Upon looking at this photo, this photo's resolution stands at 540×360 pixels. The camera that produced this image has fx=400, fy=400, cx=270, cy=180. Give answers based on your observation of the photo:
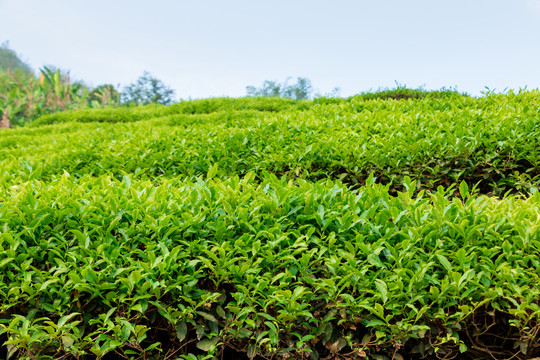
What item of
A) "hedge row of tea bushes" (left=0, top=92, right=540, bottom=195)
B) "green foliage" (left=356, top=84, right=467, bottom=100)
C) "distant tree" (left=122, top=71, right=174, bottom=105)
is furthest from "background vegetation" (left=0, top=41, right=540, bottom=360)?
"distant tree" (left=122, top=71, right=174, bottom=105)

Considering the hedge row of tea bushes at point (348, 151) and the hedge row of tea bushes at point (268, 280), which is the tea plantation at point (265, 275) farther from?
the hedge row of tea bushes at point (348, 151)

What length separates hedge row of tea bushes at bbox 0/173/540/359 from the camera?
243 centimetres

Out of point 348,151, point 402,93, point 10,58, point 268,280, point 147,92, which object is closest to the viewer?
point 268,280

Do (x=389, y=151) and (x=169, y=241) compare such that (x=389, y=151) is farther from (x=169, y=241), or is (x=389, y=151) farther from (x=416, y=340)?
(x=169, y=241)

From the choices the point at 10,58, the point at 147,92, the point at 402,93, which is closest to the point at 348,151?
A: the point at 402,93

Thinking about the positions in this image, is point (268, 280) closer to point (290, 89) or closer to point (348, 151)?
point (348, 151)

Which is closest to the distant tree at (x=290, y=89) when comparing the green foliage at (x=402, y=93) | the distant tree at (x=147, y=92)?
the distant tree at (x=147, y=92)

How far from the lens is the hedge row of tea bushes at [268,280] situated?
2430 millimetres

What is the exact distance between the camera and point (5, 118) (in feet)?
66.0

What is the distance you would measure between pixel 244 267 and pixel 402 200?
1.42 metres

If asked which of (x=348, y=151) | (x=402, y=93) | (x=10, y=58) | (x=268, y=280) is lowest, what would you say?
(x=268, y=280)

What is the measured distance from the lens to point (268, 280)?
2.51 metres

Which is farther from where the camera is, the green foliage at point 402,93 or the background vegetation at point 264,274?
the green foliage at point 402,93

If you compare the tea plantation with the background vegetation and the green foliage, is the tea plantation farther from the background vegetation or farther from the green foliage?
the green foliage
